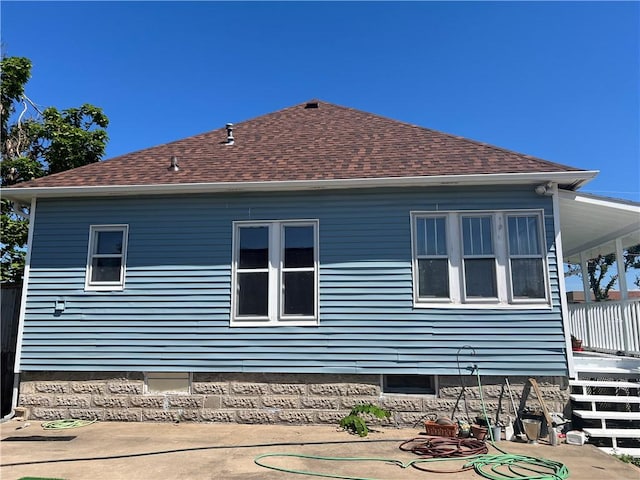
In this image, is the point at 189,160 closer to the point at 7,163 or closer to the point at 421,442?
the point at 421,442

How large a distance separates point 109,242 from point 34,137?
853cm

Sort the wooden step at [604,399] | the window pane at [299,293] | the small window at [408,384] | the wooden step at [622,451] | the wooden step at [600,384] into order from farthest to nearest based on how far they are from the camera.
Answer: the window pane at [299,293] < the small window at [408,384] < the wooden step at [600,384] < the wooden step at [604,399] < the wooden step at [622,451]

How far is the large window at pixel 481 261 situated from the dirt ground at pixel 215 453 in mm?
2113

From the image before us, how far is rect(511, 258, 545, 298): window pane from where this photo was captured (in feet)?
23.3

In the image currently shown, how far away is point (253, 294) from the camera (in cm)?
754

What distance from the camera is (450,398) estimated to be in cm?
702

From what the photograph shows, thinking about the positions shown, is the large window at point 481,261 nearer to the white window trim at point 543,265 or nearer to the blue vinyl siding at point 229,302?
the white window trim at point 543,265

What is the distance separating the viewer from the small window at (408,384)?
23.6ft

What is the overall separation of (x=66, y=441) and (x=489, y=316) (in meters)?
6.29

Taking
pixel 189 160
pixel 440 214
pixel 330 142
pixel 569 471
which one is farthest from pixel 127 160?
pixel 569 471

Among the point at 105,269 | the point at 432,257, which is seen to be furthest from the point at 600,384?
the point at 105,269

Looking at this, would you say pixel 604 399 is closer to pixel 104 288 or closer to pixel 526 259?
pixel 526 259

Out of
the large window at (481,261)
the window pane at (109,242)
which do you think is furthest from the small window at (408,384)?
the window pane at (109,242)

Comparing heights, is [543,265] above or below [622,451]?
above
